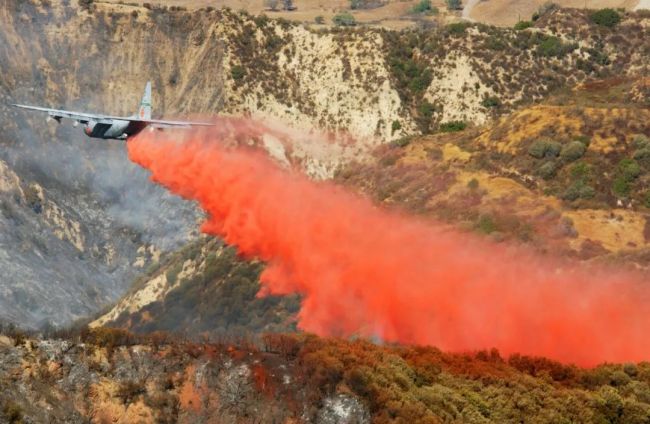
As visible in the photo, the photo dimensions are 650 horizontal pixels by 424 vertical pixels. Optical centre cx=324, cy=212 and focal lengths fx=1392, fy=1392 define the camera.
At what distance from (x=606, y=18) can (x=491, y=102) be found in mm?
18662

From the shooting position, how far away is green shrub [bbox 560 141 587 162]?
11031 cm

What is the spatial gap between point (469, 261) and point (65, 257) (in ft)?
151

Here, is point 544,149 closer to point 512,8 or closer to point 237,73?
point 237,73

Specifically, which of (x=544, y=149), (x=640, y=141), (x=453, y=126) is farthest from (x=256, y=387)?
(x=453, y=126)

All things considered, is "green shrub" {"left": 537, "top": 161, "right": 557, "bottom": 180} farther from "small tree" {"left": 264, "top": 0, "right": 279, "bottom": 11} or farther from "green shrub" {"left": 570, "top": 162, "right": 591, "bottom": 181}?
"small tree" {"left": 264, "top": 0, "right": 279, "bottom": 11}

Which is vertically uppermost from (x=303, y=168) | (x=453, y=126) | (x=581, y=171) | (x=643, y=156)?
(x=643, y=156)

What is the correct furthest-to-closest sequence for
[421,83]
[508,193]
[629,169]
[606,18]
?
1. [606,18]
2. [421,83]
3. [508,193]
4. [629,169]

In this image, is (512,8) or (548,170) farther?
(512,8)

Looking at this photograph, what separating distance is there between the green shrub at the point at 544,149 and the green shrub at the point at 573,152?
2.20 feet

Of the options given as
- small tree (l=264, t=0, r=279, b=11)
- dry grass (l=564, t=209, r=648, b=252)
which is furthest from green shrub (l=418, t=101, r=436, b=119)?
small tree (l=264, t=0, r=279, b=11)

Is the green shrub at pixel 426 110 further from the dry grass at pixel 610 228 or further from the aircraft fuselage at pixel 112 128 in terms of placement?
the aircraft fuselage at pixel 112 128

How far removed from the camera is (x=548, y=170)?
110 m

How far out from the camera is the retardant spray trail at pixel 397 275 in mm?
86438

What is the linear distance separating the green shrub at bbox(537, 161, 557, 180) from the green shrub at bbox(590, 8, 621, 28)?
1427 inches
